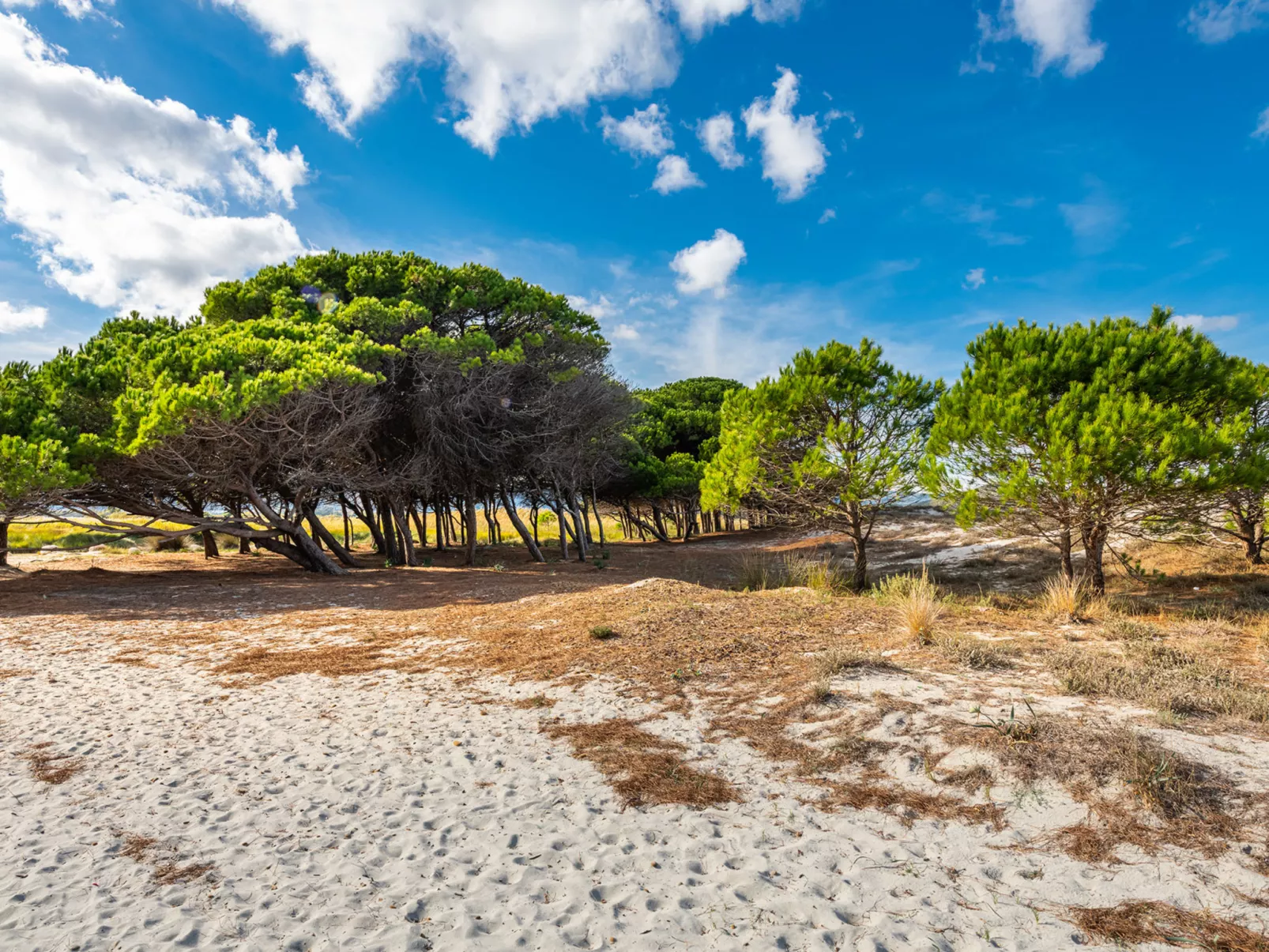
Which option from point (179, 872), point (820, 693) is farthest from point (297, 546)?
point (820, 693)

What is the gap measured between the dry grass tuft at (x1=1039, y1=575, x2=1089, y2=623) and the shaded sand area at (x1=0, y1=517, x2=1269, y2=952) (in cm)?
167

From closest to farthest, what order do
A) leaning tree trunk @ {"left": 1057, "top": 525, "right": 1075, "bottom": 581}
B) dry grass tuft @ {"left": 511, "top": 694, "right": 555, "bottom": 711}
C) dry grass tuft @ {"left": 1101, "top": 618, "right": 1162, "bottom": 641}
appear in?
dry grass tuft @ {"left": 511, "top": 694, "right": 555, "bottom": 711}
dry grass tuft @ {"left": 1101, "top": 618, "right": 1162, "bottom": 641}
leaning tree trunk @ {"left": 1057, "top": 525, "right": 1075, "bottom": 581}

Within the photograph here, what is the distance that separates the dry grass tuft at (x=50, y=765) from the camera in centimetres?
444

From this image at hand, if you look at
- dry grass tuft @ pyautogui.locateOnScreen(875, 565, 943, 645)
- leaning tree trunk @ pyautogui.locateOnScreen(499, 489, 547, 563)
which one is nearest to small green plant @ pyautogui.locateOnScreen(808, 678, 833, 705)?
dry grass tuft @ pyautogui.locateOnScreen(875, 565, 943, 645)

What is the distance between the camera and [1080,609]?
10039 mm

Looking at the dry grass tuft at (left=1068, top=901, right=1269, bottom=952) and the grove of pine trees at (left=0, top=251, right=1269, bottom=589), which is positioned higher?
the grove of pine trees at (left=0, top=251, right=1269, bottom=589)

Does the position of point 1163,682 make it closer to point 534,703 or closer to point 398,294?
point 534,703

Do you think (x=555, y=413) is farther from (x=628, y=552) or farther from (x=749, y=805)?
(x=749, y=805)

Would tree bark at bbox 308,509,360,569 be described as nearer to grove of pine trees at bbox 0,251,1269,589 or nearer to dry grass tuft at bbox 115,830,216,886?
grove of pine trees at bbox 0,251,1269,589

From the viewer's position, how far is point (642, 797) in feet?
13.6

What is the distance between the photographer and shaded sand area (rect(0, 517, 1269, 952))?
2979 mm

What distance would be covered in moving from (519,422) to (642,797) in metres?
18.7

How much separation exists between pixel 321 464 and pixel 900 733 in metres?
18.4

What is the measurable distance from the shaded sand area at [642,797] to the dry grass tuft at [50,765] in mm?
38
